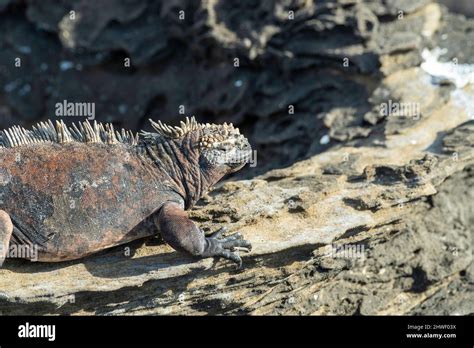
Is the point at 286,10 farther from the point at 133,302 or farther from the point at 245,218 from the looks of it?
the point at 133,302

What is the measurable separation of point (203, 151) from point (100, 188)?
0.92m

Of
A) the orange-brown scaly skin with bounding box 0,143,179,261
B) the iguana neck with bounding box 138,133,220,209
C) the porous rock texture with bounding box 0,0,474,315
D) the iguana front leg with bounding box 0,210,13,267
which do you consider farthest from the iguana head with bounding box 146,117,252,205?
the iguana front leg with bounding box 0,210,13,267

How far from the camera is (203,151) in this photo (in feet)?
19.2

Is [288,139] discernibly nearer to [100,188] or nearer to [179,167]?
[179,167]

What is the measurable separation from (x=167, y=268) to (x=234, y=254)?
534mm

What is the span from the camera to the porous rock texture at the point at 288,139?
18.4 ft

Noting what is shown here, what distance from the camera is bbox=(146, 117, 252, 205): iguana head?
585 centimetres

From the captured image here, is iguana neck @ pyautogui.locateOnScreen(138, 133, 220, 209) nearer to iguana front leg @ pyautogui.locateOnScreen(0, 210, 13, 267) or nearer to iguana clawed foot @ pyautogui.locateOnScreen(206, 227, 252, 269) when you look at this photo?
iguana clawed foot @ pyautogui.locateOnScreen(206, 227, 252, 269)

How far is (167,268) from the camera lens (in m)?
5.43

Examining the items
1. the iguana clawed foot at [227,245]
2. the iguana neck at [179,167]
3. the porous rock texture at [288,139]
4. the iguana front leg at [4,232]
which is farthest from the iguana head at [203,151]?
the iguana front leg at [4,232]

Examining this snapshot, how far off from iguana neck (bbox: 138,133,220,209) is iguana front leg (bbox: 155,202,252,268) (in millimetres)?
317

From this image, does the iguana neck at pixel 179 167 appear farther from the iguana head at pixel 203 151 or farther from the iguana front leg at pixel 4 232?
the iguana front leg at pixel 4 232

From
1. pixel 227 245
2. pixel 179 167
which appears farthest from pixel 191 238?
pixel 179 167

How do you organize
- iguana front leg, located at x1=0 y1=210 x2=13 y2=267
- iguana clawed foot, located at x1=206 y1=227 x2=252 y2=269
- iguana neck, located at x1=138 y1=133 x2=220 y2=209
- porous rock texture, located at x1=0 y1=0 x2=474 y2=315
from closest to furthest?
1. iguana front leg, located at x1=0 y1=210 x2=13 y2=267
2. iguana clawed foot, located at x1=206 y1=227 x2=252 y2=269
3. porous rock texture, located at x1=0 y1=0 x2=474 y2=315
4. iguana neck, located at x1=138 y1=133 x2=220 y2=209
